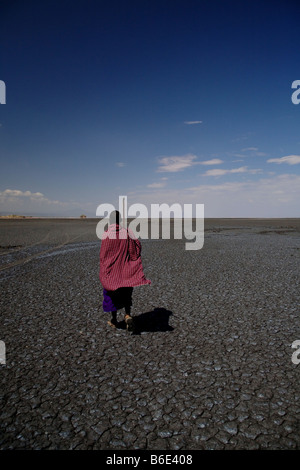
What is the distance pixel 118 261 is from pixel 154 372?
6.66 feet

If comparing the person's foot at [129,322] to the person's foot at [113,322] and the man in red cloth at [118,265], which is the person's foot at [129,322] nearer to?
the man in red cloth at [118,265]


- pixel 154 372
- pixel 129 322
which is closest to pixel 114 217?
pixel 129 322

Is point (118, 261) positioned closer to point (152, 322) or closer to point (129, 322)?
point (129, 322)

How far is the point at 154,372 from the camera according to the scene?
13.2 ft

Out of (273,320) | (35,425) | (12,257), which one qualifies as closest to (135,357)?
(35,425)

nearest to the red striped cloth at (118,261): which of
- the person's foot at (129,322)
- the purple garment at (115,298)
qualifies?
the purple garment at (115,298)

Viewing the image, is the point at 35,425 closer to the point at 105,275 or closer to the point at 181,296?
the point at 105,275

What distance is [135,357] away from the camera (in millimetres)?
4461

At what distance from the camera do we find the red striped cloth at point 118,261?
5.14 m

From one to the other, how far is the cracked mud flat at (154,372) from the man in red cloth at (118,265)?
0.76 meters

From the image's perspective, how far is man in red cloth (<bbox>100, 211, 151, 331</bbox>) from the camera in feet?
16.8

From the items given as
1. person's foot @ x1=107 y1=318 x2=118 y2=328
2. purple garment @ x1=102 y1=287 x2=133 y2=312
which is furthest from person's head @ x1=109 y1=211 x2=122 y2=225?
person's foot @ x1=107 y1=318 x2=118 y2=328

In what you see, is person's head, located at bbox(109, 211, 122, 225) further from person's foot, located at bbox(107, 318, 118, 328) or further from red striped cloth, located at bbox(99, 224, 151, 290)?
person's foot, located at bbox(107, 318, 118, 328)
